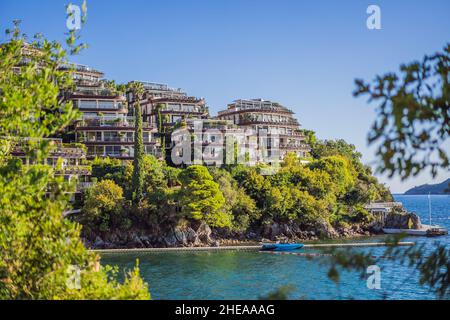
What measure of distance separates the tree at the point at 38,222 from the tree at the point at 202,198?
39.0 meters

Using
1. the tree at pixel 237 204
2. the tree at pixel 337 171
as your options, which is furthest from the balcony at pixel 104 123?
the tree at pixel 337 171

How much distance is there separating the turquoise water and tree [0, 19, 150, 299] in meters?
17.7

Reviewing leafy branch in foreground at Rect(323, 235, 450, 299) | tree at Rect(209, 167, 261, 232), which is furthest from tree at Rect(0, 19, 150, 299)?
tree at Rect(209, 167, 261, 232)

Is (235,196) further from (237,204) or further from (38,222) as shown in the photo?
(38,222)

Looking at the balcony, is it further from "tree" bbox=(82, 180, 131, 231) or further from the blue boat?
the blue boat

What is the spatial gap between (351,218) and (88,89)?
3349 cm

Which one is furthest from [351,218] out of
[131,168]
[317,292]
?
[317,292]

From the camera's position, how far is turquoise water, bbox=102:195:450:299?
29.5 metres

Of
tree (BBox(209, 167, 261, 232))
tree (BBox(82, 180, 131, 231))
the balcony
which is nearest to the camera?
tree (BBox(82, 180, 131, 231))

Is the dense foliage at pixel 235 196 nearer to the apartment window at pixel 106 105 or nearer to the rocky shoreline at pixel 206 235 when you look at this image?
the rocky shoreline at pixel 206 235

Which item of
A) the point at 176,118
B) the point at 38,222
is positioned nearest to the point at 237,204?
the point at 176,118

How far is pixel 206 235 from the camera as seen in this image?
50219mm
